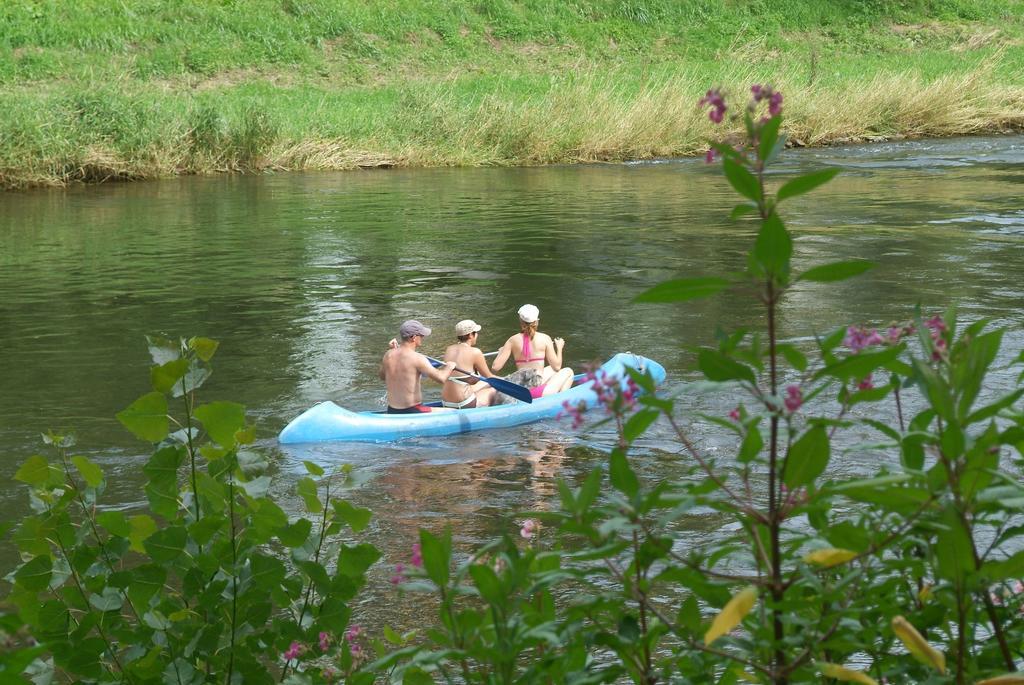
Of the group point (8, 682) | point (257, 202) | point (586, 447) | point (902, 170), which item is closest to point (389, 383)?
point (586, 447)

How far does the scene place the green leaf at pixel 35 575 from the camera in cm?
273

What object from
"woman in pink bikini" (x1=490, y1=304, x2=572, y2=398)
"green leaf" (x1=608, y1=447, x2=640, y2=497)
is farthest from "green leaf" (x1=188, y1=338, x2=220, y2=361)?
"woman in pink bikini" (x1=490, y1=304, x2=572, y2=398)

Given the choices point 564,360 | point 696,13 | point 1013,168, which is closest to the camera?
point 564,360

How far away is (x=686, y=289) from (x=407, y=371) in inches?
283

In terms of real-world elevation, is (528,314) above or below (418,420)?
above

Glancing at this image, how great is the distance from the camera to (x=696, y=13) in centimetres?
3631

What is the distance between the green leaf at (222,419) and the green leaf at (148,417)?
7 cm

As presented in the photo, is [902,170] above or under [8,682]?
under

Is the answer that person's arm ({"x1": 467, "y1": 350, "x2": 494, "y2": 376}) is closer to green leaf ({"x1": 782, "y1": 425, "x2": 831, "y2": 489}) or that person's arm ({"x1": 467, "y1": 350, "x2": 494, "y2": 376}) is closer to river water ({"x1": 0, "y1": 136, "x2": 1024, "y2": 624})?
river water ({"x1": 0, "y1": 136, "x2": 1024, "y2": 624})

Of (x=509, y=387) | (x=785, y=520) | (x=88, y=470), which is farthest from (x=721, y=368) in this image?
(x=509, y=387)

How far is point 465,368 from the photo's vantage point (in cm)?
910

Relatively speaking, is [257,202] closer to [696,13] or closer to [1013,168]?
[1013,168]

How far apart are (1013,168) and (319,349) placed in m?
14.7

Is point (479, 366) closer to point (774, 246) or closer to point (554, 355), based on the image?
point (554, 355)
